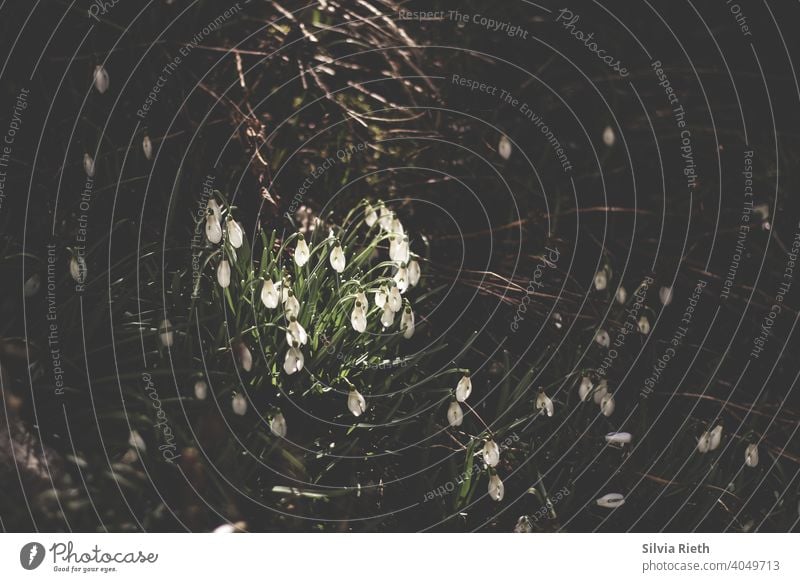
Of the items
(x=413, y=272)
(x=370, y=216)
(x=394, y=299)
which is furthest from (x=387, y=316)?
(x=370, y=216)

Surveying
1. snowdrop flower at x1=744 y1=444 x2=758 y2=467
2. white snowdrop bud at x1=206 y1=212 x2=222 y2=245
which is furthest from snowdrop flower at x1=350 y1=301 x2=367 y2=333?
snowdrop flower at x1=744 y1=444 x2=758 y2=467

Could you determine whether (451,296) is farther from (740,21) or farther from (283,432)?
(740,21)

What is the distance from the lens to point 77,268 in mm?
2129

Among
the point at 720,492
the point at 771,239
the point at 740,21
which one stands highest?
the point at 740,21

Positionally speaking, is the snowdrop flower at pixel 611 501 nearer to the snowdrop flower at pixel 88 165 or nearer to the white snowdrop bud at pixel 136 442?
the white snowdrop bud at pixel 136 442

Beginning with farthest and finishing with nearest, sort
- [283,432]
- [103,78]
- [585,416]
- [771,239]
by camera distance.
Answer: [771,239]
[585,416]
[103,78]
[283,432]

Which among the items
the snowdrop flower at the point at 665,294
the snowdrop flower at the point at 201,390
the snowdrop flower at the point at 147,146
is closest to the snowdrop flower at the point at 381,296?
the snowdrop flower at the point at 201,390

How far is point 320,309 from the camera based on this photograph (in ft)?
8.13

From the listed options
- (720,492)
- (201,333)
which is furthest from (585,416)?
(201,333)

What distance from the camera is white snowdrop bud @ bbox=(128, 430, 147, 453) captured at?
206 centimetres

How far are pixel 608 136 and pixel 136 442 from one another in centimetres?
183

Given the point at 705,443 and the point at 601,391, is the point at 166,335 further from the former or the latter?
the point at 705,443

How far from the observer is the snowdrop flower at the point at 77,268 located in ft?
6.97

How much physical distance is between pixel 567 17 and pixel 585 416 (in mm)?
1360
